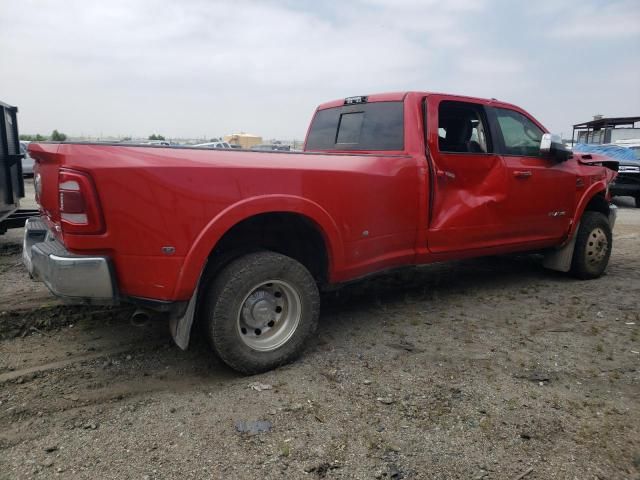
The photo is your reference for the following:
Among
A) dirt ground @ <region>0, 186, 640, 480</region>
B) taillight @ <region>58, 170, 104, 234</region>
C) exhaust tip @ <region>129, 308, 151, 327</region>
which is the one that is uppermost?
taillight @ <region>58, 170, 104, 234</region>

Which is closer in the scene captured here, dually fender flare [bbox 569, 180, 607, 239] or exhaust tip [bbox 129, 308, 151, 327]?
exhaust tip [bbox 129, 308, 151, 327]

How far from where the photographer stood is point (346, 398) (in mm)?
2898

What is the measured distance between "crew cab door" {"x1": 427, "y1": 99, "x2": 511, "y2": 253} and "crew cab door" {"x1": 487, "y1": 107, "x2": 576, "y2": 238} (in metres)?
0.12

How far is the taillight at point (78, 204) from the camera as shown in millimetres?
2545

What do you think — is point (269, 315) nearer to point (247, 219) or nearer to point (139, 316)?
Result: point (247, 219)

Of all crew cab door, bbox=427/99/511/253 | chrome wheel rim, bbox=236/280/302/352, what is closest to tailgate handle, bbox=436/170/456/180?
crew cab door, bbox=427/99/511/253

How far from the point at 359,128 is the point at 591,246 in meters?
3.03

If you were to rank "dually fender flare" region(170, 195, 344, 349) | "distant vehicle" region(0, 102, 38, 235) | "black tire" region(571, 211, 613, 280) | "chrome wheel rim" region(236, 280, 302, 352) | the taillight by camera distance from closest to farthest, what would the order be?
1. the taillight
2. "dually fender flare" region(170, 195, 344, 349)
3. "chrome wheel rim" region(236, 280, 302, 352)
4. "black tire" region(571, 211, 613, 280)
5. "distant vehicle" region(0, 102, 38, 235)

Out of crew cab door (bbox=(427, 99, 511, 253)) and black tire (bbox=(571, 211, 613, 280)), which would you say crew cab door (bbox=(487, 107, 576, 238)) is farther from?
black tire (bbox=(571, 211, 613, 280))

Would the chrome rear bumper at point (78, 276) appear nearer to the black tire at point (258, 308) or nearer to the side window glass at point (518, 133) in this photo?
the black tire at point (258, 308)

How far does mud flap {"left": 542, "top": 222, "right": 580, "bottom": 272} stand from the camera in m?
5.47

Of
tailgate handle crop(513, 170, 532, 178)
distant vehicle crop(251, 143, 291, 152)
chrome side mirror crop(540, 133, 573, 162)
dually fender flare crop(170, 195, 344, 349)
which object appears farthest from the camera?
chrome side mirror crop(540, 133, 573, 162)

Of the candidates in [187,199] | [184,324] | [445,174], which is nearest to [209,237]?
[187,199]

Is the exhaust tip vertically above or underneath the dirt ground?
above
